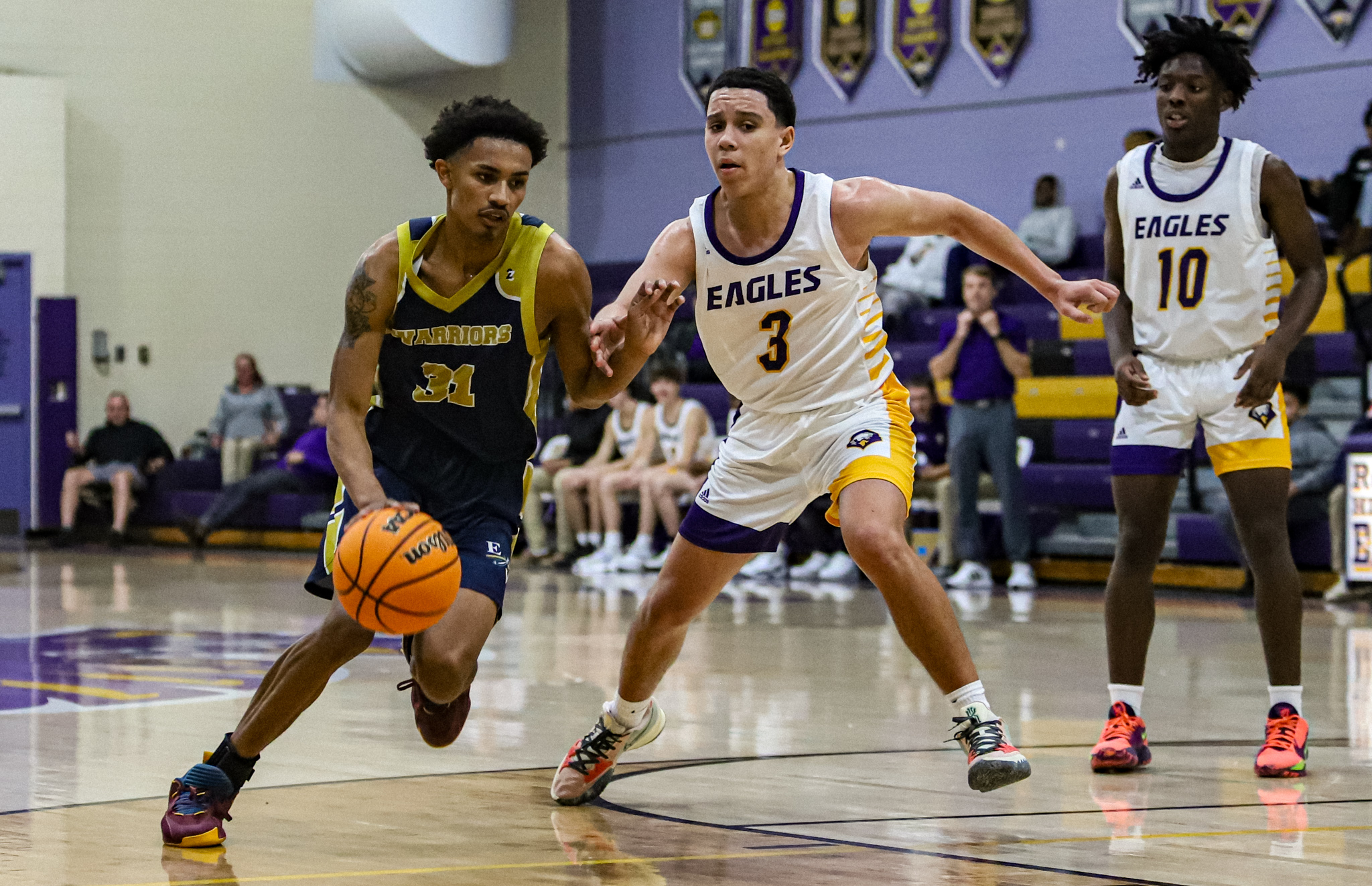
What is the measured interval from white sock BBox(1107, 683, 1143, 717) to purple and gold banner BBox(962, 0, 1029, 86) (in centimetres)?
1165

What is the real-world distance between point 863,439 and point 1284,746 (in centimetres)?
148

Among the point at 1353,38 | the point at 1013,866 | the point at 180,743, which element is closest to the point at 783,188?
the point at 1013,866

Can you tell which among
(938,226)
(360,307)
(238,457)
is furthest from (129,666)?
(238,457)

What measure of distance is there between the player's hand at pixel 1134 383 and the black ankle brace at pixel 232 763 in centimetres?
254

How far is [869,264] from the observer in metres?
4.37

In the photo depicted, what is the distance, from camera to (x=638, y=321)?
3.82 meters

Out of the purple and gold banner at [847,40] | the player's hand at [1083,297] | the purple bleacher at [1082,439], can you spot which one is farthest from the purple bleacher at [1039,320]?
the player's hand at [1083,297]

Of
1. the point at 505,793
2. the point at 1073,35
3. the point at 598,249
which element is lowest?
the point at 505,793

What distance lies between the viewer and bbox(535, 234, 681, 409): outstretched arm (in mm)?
3867

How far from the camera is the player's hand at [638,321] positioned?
12.4ft

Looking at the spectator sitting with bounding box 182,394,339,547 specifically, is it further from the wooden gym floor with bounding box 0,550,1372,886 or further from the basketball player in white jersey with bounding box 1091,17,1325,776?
the basketball player in white jersey with bounding box 1091,17,1325,776

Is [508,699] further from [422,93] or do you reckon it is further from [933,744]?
[422,93]

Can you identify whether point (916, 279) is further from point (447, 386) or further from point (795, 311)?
point (447, 386)

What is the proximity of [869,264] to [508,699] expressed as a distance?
234cm
